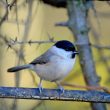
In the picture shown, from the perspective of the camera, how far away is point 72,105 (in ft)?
15.3

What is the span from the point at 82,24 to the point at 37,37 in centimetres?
48

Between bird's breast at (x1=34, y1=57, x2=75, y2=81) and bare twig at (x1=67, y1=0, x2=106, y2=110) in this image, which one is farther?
bare twig at (x1=67, y1=0, x2=106, y2=110)

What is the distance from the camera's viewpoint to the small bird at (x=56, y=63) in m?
3.16

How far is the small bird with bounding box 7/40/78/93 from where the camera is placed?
3.16 meters

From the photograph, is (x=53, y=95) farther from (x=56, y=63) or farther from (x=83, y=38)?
(x=83, y=38)

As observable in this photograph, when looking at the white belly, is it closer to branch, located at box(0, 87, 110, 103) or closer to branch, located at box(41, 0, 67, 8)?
branch, located at box(0, 87, 110, 103)

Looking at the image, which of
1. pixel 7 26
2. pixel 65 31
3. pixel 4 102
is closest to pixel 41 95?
pixel 4 102

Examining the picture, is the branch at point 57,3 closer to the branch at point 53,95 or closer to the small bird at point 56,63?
the small bird at point 56,63

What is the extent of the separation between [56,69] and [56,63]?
0.05 meters

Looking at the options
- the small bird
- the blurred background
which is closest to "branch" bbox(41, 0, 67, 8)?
the blurred background

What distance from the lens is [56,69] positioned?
10.4ft

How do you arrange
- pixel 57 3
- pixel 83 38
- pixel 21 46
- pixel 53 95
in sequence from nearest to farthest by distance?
pixel 53 95 < pixel 21 46 < pixel 83 38 < pixel 57 3

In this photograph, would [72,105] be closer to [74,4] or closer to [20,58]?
[74,4]

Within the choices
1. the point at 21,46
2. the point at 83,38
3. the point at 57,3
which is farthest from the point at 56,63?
the point at 57,3
